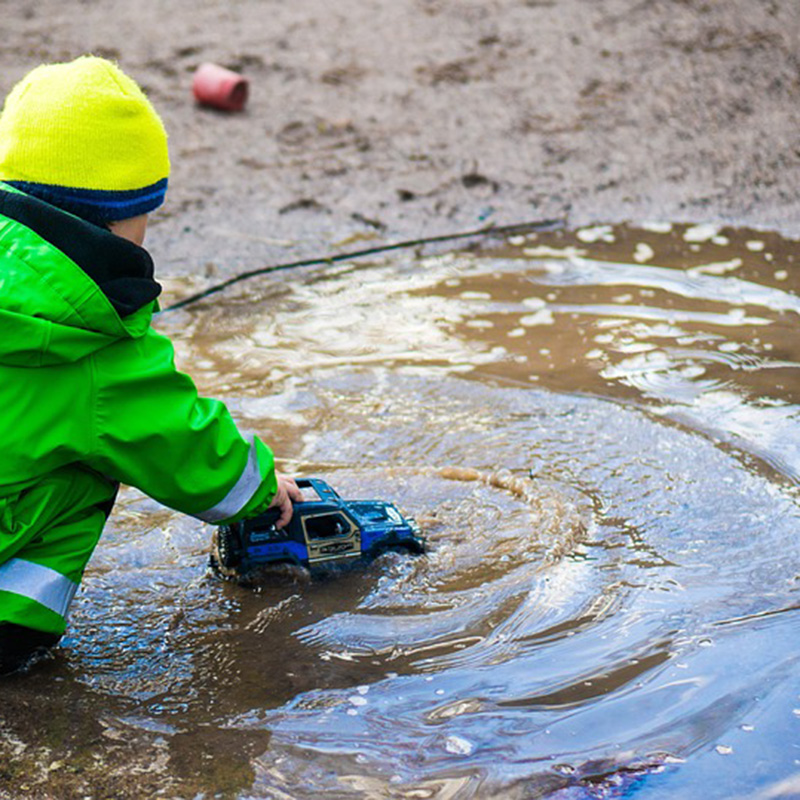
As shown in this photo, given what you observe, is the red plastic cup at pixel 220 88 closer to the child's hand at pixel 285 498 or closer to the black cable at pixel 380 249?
the black cable at pixel 380 249

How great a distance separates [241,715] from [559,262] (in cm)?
321

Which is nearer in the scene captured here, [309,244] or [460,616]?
[460,616]

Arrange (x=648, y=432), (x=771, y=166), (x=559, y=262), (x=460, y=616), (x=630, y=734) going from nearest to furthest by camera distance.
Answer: (x=630, y=734) < (x=460, y=616) < (x=648, y=432) < (x=559, y=262) < (x=771, y=166)

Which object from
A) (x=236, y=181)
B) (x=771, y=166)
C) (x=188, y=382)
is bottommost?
(x=236, y=181)

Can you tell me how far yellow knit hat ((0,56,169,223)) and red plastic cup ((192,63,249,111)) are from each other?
427 centimetres

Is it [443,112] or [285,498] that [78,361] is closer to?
[285,498]

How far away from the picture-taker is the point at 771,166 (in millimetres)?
6152

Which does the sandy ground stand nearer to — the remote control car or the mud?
the mud

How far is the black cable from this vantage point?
5203 mm

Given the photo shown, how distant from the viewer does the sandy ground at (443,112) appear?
19.4 feet

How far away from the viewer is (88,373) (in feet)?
8.04

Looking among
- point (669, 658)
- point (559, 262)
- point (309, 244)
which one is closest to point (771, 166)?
point (559, 262)

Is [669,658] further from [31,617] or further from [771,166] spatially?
[771,166]

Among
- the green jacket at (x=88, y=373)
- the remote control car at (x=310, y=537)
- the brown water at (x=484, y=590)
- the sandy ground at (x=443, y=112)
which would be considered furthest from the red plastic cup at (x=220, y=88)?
the green jacket at (x=88, y=373)
